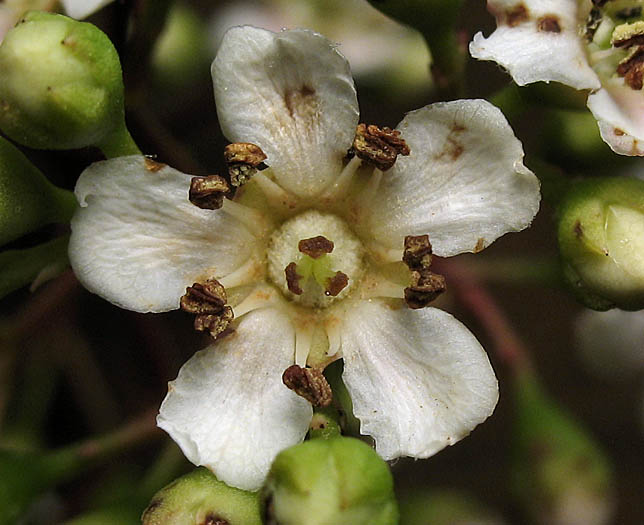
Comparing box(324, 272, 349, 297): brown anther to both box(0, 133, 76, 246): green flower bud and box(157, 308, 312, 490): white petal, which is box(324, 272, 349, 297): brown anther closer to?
box(157, 308, 312, 490): white petal

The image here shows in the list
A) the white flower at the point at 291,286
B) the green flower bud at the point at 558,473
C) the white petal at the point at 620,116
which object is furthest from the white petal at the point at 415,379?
the green flower bud at the point at 558,473

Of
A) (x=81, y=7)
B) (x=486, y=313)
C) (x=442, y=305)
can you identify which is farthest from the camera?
(x=442, y=305)

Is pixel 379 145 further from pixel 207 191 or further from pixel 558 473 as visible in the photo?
pixel 558 473

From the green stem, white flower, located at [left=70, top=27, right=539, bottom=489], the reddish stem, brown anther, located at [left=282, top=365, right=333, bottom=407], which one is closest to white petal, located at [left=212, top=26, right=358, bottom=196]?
white flower, located at [left=70, top=27, right=539, bottom=489]

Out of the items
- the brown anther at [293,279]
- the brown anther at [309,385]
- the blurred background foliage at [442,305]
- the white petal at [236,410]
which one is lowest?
the blurred background foliage at [442,305]

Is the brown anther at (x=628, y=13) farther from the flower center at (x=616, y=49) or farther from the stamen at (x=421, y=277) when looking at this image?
the stamen at (x=421, y=277)

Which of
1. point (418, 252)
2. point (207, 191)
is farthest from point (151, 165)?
point (418, 252)
